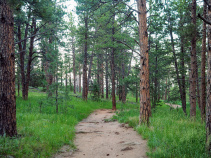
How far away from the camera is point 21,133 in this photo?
17.2ft

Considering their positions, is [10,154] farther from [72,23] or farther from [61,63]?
[72,23]

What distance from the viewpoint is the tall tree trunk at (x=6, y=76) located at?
15.4 feet

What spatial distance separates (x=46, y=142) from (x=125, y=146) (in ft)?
7.84

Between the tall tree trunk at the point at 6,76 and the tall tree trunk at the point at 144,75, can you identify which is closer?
the tall tree trunk at the point at 6,76

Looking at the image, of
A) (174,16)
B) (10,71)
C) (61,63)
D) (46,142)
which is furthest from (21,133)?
(174,16)

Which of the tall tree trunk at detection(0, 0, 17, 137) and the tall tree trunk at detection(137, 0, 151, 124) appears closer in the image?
the tall tree trunk at detection(0, 0, 17, 137)

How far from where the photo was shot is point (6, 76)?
15.6 ft

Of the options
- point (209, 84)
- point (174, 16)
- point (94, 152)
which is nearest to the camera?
point (209, 84)

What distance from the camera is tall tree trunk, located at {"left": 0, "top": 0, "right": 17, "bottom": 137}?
185 inches

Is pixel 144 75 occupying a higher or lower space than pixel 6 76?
higher

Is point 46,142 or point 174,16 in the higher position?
point 174,16

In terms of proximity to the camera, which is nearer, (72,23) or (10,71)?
(10,71)

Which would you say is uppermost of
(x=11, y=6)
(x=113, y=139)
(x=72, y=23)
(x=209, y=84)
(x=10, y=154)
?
(x=72, y=23)

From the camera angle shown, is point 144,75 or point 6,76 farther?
point 144,75
